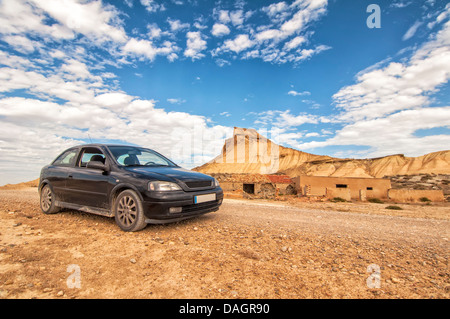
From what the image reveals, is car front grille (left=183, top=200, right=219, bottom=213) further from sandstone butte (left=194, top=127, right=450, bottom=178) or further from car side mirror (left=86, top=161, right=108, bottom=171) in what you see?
sandstone butte (left=194, top=127, right=450, bottom=178)

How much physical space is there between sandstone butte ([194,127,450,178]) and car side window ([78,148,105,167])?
53.1 metres

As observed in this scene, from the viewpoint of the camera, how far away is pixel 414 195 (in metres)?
24.5

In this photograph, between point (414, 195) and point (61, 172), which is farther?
point (414, 195)

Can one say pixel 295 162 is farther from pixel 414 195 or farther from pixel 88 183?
pixel 88 183

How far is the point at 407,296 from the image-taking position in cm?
194

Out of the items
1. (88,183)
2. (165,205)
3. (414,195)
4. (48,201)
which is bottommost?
(414,195)

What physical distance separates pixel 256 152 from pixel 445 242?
71.5 m

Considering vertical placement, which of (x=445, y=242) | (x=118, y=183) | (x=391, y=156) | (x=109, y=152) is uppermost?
(x=391, y=156)

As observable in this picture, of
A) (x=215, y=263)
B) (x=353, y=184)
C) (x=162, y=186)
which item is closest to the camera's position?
(x=215, y=263)

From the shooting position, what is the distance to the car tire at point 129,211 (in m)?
3.73

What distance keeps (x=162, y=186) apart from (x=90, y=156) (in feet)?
7.34

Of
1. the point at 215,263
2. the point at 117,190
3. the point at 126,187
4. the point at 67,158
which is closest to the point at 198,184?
the point at 126,187
